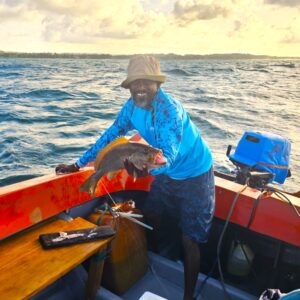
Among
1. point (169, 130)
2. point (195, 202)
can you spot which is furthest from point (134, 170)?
point (195, 202)

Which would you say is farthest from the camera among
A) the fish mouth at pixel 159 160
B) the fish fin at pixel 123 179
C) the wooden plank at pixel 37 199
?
the fish fin at pixel 123 179

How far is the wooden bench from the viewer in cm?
228

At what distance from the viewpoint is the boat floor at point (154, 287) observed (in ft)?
11.6

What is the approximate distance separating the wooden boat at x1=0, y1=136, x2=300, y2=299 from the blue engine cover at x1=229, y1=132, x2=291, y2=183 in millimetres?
811

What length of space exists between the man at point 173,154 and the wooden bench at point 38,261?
745 millimetres

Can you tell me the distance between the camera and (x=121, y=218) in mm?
3715

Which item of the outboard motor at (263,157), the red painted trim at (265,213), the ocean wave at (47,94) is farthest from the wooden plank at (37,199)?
the ocean wave at (47,94)

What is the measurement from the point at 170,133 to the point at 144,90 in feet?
1.58

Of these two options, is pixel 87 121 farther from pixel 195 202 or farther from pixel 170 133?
pixel 170 133

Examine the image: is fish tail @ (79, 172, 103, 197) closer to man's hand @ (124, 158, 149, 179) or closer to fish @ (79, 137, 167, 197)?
fish @ (79, 137, 167, 197)

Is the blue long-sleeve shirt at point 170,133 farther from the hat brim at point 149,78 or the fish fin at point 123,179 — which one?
the fish fin at point 123,179

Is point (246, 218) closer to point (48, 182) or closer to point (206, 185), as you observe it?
point (206, 185)

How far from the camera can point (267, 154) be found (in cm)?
466

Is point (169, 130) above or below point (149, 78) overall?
below
